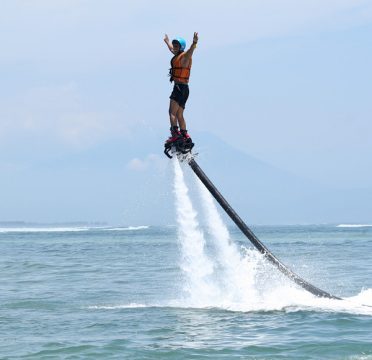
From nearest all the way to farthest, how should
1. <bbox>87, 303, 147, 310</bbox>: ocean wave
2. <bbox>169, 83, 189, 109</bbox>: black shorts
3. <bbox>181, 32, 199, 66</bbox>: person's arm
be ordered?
<bbox>181, 32, 199, 66</bbox>: person's arm < <bbox>169, 83, 189, 109</bbox>: black shorts < <bbox>87, 303, 147, 310</bbox>: ocean wave

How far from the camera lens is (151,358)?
1920 cm

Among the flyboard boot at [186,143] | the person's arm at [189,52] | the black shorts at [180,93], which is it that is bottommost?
the flyboard boot at [186,143]

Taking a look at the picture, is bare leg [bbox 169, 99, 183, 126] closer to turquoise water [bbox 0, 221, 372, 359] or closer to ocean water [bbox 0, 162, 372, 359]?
ocean water [bbox 0, 162, 372, 359]

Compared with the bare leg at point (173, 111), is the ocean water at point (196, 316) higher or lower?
lower

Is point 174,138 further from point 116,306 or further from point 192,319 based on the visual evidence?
point 116,306

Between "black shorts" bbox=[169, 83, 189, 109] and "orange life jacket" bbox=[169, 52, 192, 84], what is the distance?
13cm

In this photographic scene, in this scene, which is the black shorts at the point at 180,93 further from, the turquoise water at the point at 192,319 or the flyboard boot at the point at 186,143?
the turquoise water at the point at 192,319

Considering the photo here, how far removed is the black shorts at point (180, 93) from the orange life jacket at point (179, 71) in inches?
5.2

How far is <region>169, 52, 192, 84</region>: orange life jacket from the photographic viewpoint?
21.1 metres

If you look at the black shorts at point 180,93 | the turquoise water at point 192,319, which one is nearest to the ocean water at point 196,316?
the turquoise water at point 192,319

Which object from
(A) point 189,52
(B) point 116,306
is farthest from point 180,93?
(B) point 116,306

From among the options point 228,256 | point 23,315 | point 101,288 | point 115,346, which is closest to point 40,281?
point 101,288

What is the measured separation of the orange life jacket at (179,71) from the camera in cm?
2111

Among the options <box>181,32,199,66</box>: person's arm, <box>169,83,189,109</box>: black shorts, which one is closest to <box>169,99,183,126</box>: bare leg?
<box>169,83,189,109</box>: black shorts
